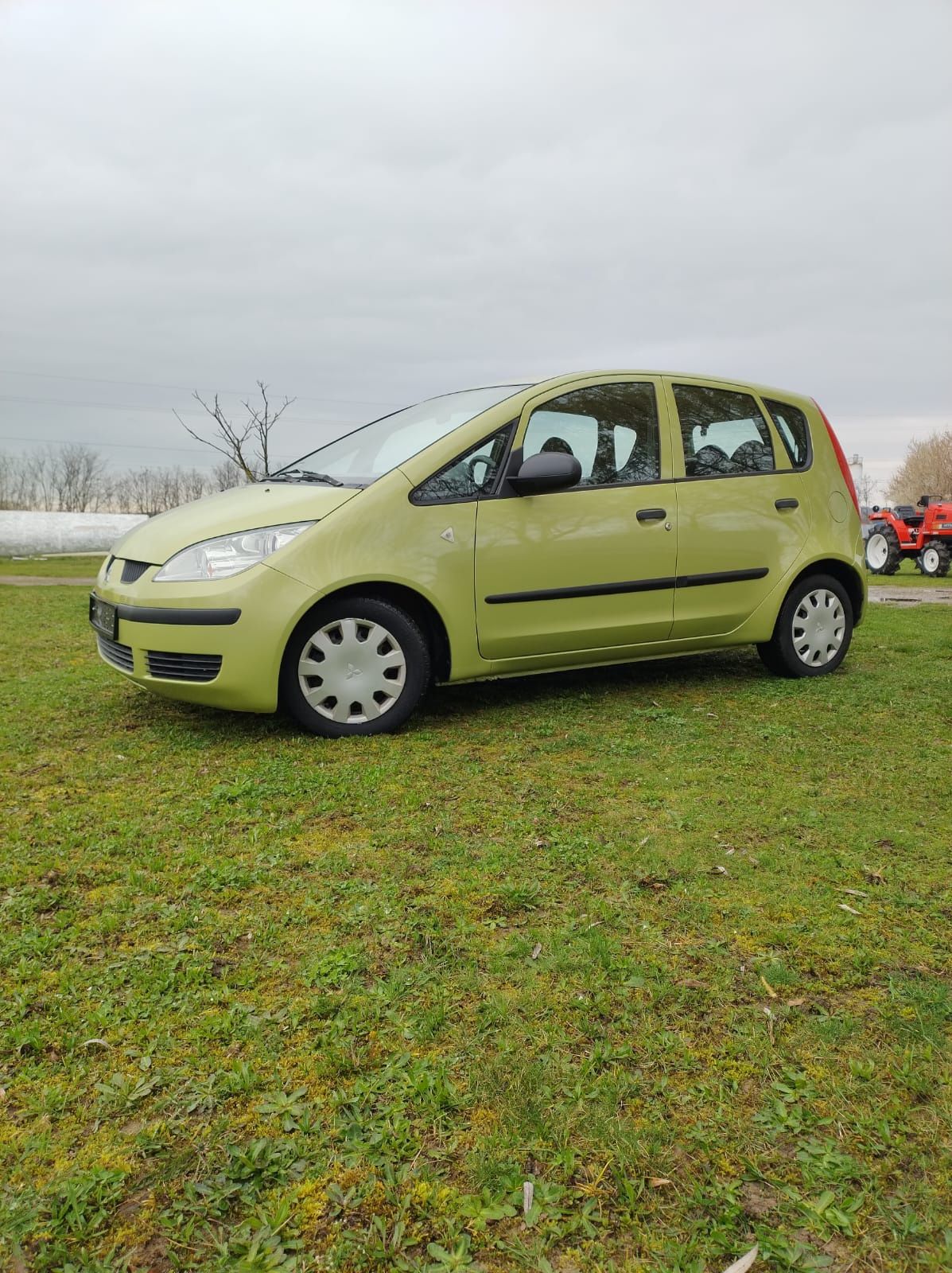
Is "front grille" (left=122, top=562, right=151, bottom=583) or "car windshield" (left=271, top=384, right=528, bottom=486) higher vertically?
"car windshield" (left=271, top=384, right=528, bottom=486)

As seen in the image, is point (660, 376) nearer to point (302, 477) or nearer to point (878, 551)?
point (302, 477)

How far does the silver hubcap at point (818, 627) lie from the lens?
594 cm

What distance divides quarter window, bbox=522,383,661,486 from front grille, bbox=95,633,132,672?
2173 millimetres

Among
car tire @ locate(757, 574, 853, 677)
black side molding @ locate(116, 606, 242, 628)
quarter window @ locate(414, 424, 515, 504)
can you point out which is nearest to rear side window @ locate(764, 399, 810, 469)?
car tire @ locate(757, 574, 853, 677)

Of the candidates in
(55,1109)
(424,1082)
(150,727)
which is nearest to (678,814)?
(424,1082)

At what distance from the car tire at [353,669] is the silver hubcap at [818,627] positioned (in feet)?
8.50

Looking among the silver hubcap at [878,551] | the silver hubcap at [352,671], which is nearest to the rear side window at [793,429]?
the silver hubcap at [352,671]

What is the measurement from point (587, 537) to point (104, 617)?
8.07 feet

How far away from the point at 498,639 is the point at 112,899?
2.52 m

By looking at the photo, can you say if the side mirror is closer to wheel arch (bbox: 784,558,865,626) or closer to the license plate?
Answer: wheel arch (bbox: 784,558,865,626)

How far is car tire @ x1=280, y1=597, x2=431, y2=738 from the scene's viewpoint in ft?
14.7

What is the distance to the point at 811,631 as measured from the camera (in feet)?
19.7

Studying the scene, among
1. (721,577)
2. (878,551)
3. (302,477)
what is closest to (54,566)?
(878,551)

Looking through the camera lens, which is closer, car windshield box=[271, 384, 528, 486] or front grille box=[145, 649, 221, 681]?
front grille box=[145, 649, 221, 681]
